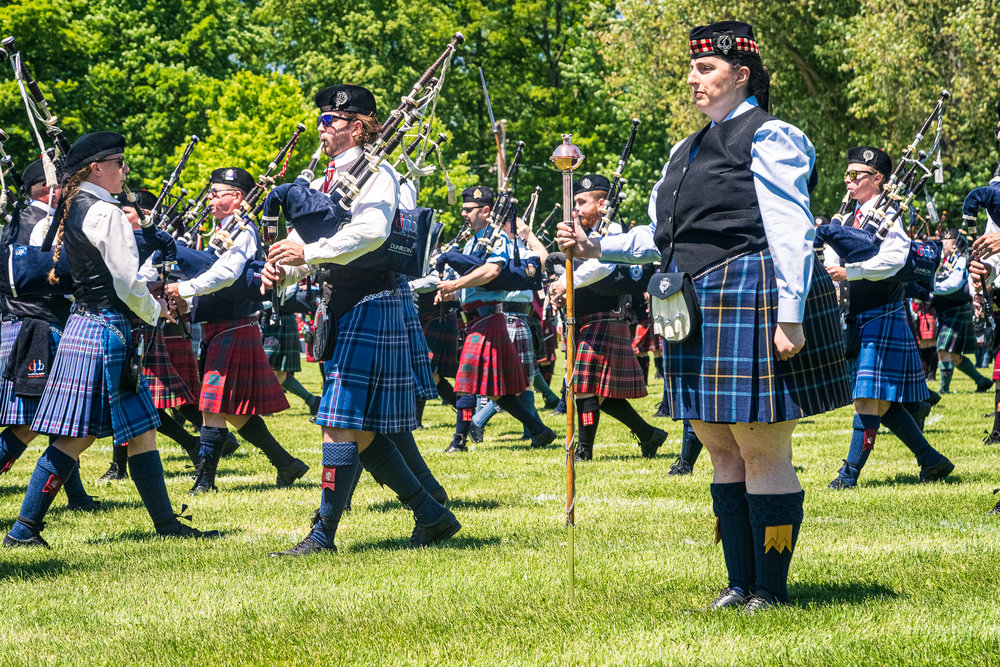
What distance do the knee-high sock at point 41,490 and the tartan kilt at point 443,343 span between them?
527cm

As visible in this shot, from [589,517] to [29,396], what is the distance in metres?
2.89

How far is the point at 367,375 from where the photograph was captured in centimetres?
492

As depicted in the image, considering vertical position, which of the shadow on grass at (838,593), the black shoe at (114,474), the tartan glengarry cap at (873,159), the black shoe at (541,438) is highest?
the tartan glengarry cap at (873,159)

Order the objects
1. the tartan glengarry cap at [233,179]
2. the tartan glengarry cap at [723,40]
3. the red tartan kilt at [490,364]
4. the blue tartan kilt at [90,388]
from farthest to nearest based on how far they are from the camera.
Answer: the red tartan kilt at [490,364]
the tartan glengarry cap at [233,179]
the blue tartan kilt at [90,388]
the tartan glengarry cap at [723,40]

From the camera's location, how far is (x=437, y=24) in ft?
104

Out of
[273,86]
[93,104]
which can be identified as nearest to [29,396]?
[273,86]

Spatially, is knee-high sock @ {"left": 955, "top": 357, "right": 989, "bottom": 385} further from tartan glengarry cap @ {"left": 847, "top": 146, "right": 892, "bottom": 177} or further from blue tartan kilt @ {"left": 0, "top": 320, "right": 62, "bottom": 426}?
blue tartan kilt @ {"left": 0, "top": 320, "right": 62, "bottom": 426}

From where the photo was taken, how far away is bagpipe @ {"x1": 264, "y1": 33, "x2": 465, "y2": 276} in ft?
15.8

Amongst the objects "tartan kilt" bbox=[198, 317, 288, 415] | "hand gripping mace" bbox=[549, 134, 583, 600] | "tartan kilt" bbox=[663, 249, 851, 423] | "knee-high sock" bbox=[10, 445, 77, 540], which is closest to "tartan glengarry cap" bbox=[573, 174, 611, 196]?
"tartan kilt" bbox=[198, 317, 288, 415]

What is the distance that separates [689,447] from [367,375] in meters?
2.96

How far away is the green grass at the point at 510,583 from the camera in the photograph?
3.45 m

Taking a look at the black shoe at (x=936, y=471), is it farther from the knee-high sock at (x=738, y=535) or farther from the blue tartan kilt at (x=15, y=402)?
the blue tartan kilt at (x=15, y=402)

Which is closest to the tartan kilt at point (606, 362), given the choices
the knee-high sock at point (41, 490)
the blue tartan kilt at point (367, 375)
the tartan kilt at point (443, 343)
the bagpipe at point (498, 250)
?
the bagpipe at point (498, 250)

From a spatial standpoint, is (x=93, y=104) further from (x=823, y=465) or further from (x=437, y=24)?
(x=823, y=465)
